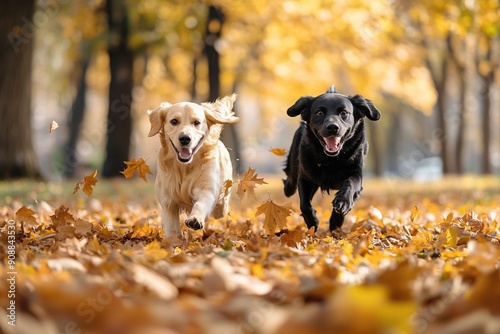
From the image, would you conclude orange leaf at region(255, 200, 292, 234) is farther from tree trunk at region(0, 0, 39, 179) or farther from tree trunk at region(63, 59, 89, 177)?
tree trunk at region(63, 59, 89, 177)

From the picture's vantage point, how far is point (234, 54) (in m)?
26.9

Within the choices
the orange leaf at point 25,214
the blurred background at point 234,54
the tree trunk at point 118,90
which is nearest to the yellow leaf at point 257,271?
the orange leaf at point 25,214

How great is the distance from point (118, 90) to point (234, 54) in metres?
8.46

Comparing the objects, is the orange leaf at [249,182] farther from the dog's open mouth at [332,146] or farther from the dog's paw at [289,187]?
the dog's paw at [289,187]

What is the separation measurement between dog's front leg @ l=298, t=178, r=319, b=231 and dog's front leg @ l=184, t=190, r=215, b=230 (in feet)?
3.22

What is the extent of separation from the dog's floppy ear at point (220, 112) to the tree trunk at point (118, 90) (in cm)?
1303

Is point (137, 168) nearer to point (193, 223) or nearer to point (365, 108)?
point (193, 223)

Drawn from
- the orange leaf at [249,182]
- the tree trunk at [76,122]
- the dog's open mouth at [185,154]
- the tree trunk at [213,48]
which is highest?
the tree trunk at [213,48]

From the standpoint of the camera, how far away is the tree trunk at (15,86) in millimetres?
13602

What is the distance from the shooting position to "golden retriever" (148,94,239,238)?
514 centimetres

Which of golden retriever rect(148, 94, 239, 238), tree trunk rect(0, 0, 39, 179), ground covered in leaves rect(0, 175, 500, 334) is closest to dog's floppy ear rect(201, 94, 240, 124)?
golden retriever rect(148, 94, 239, 238)

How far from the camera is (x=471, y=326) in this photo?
2.18 m

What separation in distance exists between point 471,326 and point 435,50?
2322cm

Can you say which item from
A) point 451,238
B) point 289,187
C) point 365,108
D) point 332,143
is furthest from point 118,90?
point 451,238
